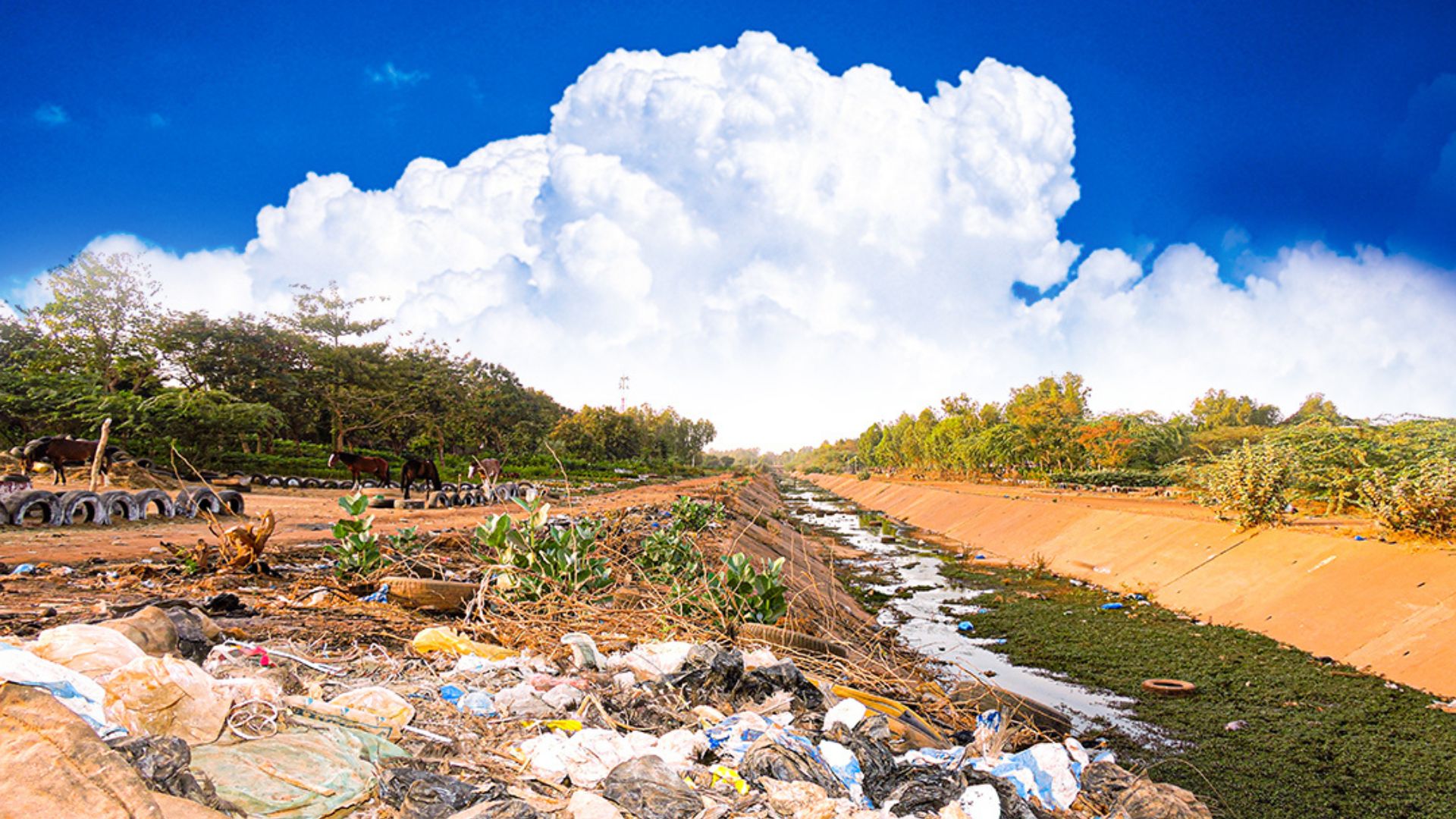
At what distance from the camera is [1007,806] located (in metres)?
2.82

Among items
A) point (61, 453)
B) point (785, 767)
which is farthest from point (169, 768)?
point (61, 453)

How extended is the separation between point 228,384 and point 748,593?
101ft

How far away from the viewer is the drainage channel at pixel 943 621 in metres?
7.30

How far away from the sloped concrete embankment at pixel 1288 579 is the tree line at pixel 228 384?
22089 millimetres

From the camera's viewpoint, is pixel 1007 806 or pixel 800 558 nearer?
pixel 1007 806

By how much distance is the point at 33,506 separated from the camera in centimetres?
1009

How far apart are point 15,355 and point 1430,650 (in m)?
36.2

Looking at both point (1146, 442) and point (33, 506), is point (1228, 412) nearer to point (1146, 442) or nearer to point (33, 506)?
point (1146, 442)

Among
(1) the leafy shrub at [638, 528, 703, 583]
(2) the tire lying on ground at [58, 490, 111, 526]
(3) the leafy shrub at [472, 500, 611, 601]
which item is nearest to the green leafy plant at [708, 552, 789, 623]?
(1) the leafy shrub at [638, 528, 703, 583]

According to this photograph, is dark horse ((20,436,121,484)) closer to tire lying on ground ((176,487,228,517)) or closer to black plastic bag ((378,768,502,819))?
tire lying on ground ((176,487,228,517))

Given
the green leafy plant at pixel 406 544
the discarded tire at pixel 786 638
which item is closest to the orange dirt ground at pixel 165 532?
the green leafy plant at pixel 406 544

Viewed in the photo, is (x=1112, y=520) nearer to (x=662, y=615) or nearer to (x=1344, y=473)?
(x=1344, y=473)

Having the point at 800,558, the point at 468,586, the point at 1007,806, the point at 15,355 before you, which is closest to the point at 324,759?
the point at 1007,806

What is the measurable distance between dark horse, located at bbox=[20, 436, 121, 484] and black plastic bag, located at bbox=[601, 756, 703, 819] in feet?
54.9
